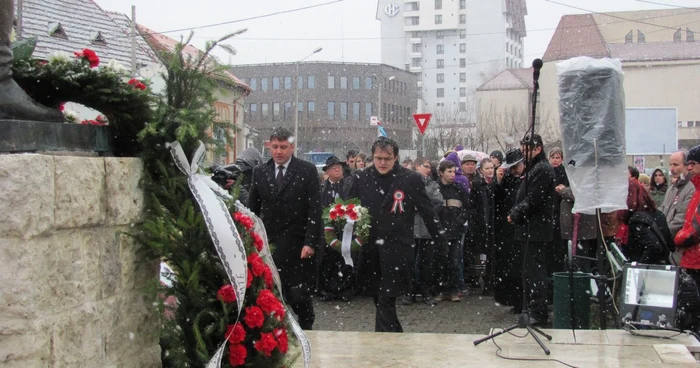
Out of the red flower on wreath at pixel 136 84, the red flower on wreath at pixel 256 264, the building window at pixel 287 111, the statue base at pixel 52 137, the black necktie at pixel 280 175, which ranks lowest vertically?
the red flower on wreath at pixel 256 264

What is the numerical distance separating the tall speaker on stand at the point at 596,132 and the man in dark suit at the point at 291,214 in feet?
7.75

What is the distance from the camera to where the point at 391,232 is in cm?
722

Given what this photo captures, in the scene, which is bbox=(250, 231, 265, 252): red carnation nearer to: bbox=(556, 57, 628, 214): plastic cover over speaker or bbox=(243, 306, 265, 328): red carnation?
bbox=(243, 306, 265, 328): red carnation

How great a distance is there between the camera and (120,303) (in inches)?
134

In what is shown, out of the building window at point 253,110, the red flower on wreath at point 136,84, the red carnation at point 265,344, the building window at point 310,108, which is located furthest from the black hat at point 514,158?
the building window at point 310,108

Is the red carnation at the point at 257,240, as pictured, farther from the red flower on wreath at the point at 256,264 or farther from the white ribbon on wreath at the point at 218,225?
the white ribbon on wreath at the point at 218,225

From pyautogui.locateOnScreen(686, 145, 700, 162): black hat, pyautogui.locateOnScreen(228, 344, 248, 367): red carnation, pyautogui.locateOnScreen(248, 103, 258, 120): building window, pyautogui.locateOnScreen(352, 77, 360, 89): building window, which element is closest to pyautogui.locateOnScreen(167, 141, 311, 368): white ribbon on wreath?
pyautogui.locateOnScreen(228, 344, 248, 367): red carnation

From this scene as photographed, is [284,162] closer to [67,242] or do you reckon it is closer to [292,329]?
[292,329]

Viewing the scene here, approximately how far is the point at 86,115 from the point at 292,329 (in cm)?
216

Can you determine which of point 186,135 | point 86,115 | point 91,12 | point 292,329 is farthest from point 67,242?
point 91,12

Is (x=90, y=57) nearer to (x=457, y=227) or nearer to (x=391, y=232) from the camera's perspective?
(x=391, y=232)

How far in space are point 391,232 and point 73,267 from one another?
4.45 meters

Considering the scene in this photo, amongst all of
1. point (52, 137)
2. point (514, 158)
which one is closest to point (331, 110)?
point (514, 158)

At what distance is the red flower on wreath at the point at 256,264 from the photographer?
148 inches
